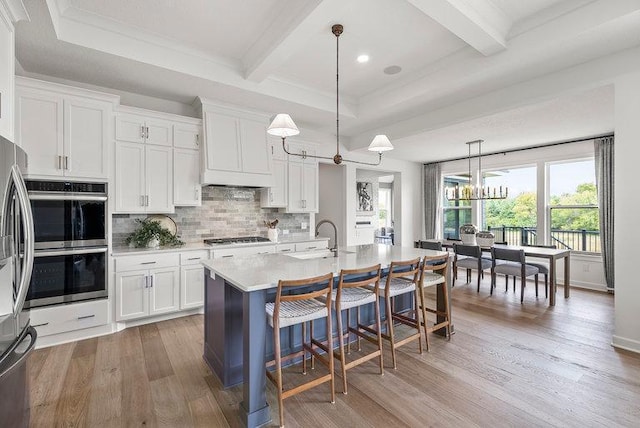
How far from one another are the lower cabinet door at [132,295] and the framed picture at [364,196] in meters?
5.01

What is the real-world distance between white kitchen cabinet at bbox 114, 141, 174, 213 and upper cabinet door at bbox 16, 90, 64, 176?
0.54 m

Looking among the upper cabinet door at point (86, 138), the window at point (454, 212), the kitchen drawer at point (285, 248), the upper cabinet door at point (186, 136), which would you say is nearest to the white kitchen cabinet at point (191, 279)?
the kitchen drawer at point (285, 248)

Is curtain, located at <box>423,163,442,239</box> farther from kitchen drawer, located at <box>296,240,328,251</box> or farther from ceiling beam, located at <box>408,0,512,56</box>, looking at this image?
ceiling beam, located at <box>408,0,512,56</box>

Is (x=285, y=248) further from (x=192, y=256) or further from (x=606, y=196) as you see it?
(x=606, y=196)

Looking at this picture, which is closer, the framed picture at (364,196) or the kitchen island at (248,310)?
the kitchen island at (248,310)

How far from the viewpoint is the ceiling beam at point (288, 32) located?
240 centimetres

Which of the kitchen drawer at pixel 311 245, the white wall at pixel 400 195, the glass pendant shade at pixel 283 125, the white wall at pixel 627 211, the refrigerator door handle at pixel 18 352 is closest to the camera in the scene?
the refrigerator door handle at pixel 18 352

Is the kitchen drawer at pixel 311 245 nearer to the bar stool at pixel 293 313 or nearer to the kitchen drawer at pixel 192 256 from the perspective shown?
the kitchen drawer at pixel 192 256

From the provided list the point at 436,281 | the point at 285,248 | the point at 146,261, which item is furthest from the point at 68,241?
the point at 436,281

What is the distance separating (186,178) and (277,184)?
1.37 meters

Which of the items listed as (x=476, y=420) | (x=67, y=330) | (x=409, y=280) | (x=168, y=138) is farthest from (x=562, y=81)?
(x=67, y=330)

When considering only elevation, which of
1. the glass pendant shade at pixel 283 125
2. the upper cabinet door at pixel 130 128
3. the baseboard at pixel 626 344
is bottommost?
the baseboard at pixel 626 344

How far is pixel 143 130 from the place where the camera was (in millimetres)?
3641

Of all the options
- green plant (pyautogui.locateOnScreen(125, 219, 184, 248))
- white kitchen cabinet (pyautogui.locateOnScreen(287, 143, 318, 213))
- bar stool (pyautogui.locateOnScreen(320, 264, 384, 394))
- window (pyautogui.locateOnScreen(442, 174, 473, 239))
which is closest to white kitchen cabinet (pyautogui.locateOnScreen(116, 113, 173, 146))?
green plant (pyautogui.locateOnScreen(125, 219, 184, 248))
